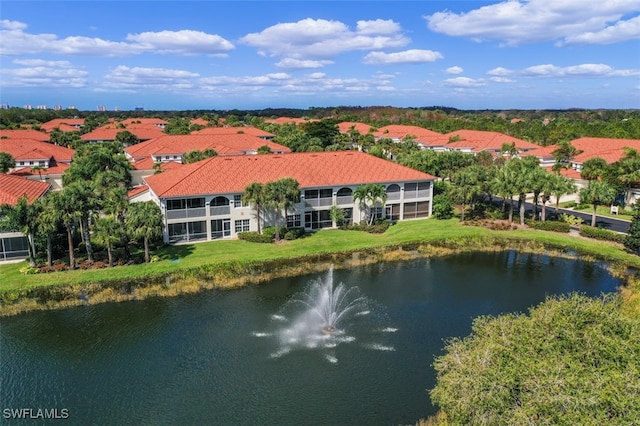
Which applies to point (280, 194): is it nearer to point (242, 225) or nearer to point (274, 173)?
point (242, 225)

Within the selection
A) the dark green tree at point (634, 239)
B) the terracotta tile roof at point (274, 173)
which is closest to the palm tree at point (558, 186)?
the dark green tree at point (634, 239)

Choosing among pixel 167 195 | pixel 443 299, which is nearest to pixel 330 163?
pixel 167 195

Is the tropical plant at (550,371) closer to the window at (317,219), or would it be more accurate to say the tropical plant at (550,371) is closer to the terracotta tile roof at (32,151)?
the window at (317,219)

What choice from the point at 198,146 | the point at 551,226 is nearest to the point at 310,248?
the point at 551,226

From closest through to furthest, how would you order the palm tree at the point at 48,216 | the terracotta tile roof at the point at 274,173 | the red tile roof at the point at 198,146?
the palm tree at the point at 48,216 < the terracotta tile roof at the point at 274,173 < the red tile roof at the point at 198,146

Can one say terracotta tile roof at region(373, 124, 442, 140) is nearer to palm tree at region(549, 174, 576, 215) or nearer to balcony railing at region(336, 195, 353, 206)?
palm tree at region(549, 174, 576, 215)
